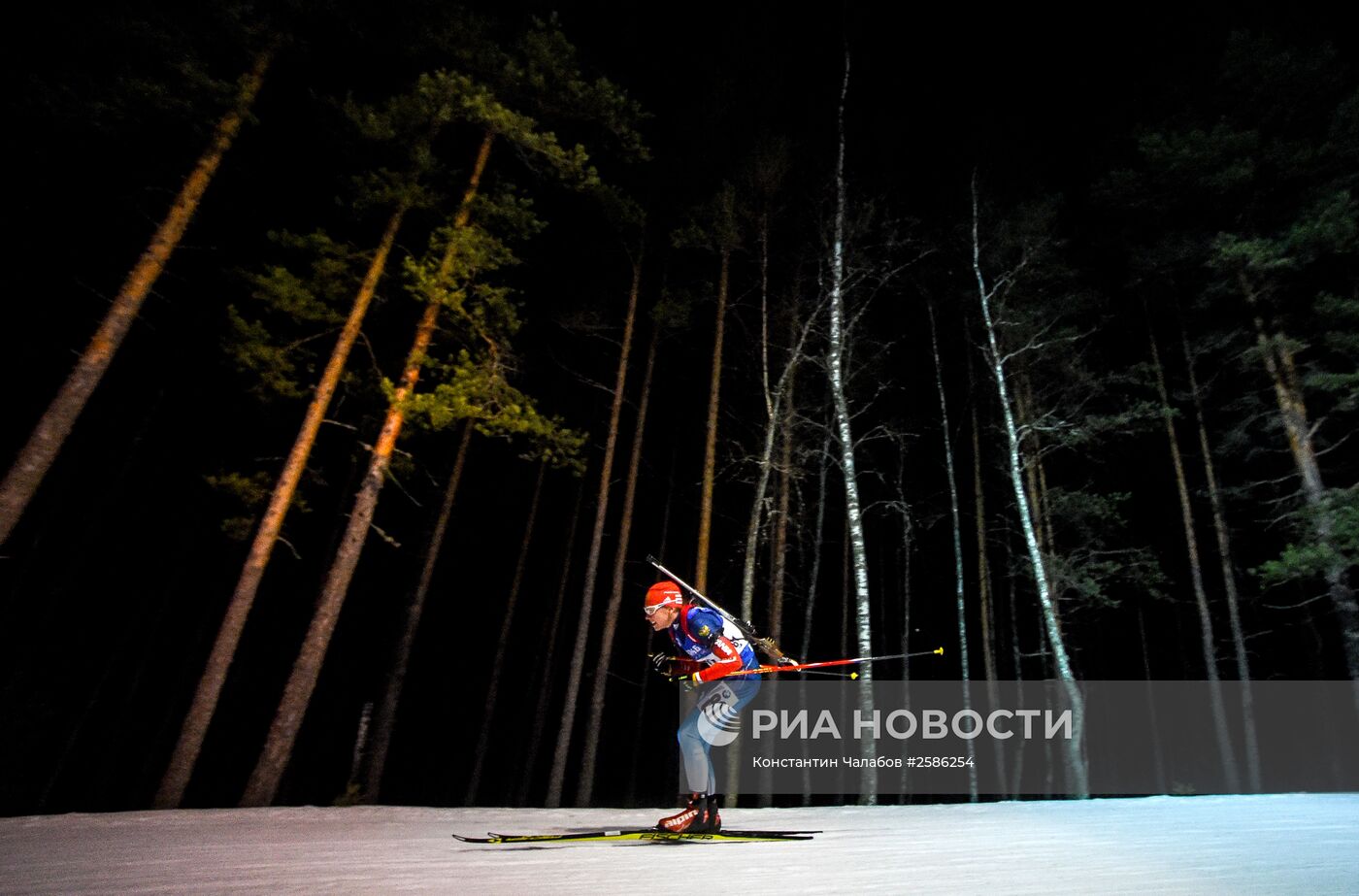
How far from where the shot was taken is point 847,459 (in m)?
12.5

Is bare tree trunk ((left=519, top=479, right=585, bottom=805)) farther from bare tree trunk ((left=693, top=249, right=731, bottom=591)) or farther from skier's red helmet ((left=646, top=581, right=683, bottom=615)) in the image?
skier's red helmet ((left=646, top=581, right=683, bottom=615))

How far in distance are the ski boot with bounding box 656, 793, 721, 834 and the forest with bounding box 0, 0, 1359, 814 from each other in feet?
20.8

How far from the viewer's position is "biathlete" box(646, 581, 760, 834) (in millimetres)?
4781

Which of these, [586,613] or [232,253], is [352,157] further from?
[586,613]

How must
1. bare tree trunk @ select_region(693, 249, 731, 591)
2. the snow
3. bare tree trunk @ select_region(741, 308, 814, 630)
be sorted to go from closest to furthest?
the snow
bare tree trunk @ select_region(741, 308, 814, 630)
bare tree trunk @ select_region(693, 249, 731, 591)

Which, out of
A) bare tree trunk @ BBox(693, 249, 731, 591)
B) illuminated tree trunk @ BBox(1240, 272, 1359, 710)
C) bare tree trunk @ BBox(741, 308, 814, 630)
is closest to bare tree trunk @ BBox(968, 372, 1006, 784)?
illuminated tree trunk @ BBox(1240, 272, 1359, 710)

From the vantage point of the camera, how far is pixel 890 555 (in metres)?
33.1

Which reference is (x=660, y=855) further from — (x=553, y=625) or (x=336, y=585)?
(x=553, y=625)

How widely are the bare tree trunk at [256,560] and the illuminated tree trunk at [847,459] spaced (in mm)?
8365

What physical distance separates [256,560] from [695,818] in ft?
23.9

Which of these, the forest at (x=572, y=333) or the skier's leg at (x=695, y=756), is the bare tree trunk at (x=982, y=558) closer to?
the forest at (x=572, y=333)

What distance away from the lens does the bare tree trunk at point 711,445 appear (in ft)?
43.2

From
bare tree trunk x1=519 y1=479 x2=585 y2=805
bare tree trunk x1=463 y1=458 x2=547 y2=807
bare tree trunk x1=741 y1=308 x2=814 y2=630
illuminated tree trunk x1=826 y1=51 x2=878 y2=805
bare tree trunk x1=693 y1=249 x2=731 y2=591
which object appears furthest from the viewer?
bare tree trunk x1=519 y1=479 x2=585 y2=805

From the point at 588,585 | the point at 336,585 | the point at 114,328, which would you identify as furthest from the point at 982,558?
the point at 114,328
